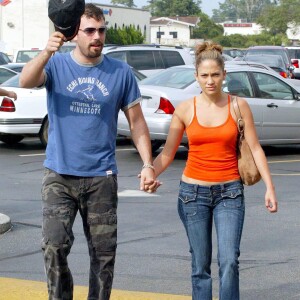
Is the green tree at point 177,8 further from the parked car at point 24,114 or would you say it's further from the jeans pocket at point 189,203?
the jeans pocket at point 189,203

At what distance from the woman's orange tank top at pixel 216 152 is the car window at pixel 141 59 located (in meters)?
18.7

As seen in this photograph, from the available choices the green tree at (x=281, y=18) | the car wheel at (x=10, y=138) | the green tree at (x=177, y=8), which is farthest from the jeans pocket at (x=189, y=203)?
the green tree at (x=177, y=8)

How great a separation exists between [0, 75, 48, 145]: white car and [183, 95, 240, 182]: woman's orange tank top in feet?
36.3

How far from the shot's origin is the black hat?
5301 mm

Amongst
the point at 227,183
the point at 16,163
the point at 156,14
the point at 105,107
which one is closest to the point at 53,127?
the point at 105,107

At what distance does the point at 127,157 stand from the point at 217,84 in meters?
10.4

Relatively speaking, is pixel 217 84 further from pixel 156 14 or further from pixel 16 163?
pixel 156 14

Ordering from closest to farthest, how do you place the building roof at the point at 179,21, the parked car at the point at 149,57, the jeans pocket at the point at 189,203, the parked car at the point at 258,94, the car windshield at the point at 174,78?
the jeans pocket at the point at 189,203 < the parked car at the point at 258,94 < the car windshield at the point at 174,78 < the parked car at the point at 149,57 < the building roof at the point at 179,21

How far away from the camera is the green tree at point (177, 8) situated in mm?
157750

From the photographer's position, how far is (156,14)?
6452 inches

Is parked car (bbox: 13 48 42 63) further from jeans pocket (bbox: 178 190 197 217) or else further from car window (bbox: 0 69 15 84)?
jeans pocket (bbox: 178 190 197 217)

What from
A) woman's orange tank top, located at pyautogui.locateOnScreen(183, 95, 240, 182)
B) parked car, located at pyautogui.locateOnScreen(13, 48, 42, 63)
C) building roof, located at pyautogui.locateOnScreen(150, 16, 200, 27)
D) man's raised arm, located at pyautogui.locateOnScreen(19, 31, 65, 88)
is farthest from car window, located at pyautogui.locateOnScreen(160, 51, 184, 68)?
building roof, located at pyautogui.locateOnScreen(150, 16, 200, 27)

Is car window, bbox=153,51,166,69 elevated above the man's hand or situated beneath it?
situated beneath

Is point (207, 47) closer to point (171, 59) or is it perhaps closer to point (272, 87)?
point (272, 87)
